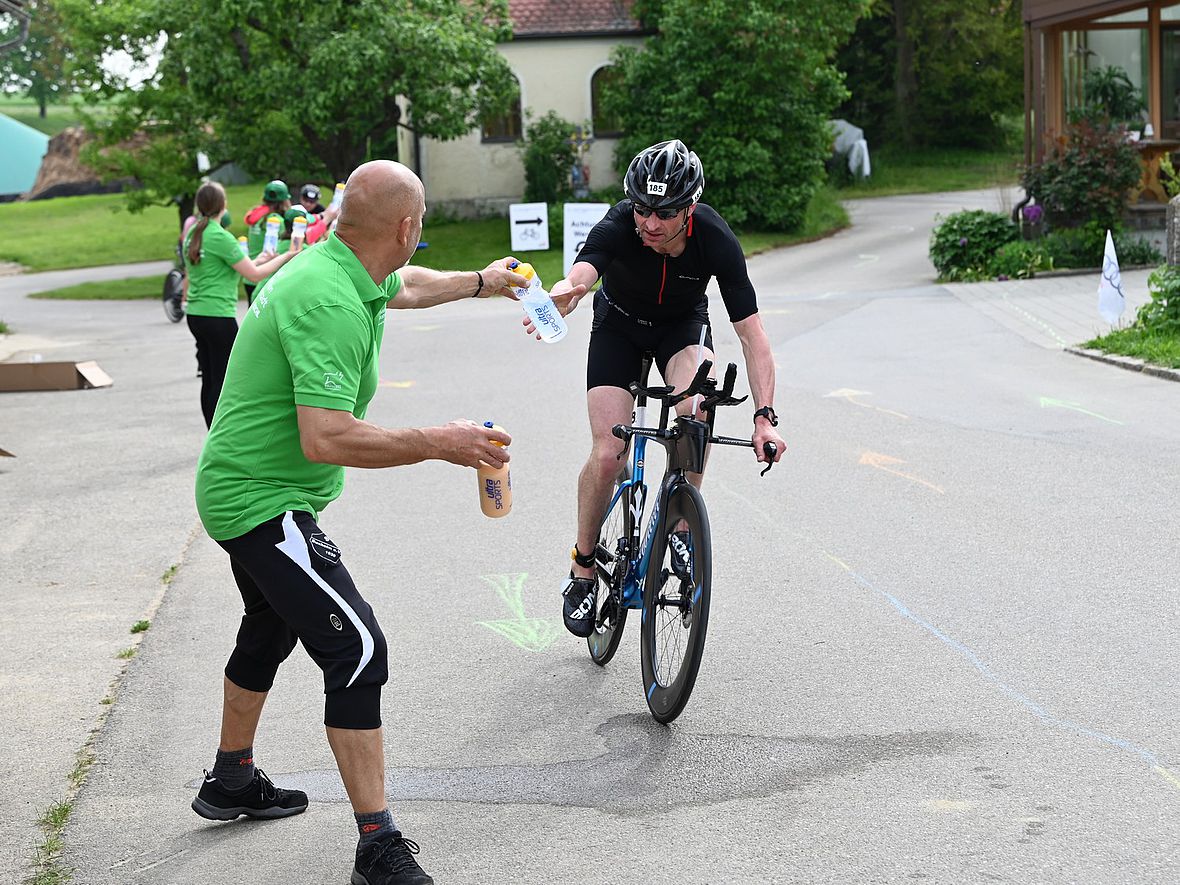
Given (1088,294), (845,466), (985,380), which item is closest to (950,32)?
(1088,294)

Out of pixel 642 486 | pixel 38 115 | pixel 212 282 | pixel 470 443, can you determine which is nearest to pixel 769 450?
pixel 642 486

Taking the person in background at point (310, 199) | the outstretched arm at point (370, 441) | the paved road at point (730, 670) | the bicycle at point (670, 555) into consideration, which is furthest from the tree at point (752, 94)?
the outstretched arm at point (370, 441)

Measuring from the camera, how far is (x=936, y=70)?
50688 mm

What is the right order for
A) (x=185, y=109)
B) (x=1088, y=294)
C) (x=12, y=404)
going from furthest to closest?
(x=185, y=109) < (x=1088, y=294) < (x=12, y=404)

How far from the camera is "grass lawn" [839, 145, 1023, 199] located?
4397 cm

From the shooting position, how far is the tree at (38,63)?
6506 cm

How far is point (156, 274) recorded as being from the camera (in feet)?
116

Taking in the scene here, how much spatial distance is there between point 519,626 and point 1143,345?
8.79 meters

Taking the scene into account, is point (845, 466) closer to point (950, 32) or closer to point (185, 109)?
point (185, 109)

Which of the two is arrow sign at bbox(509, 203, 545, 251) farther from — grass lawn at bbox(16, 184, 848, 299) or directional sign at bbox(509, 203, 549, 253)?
grass lawn at bbox(16, 184, 848, 299)

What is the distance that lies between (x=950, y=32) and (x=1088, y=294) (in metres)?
34.5

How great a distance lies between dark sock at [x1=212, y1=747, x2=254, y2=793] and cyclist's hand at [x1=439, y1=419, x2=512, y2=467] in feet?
3.98

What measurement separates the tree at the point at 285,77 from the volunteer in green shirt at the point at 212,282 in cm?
1776

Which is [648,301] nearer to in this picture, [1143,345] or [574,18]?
[1143,345]
